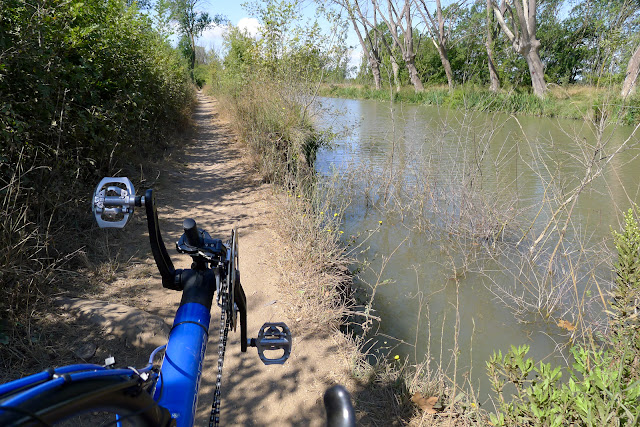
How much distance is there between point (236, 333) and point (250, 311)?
0.35 metres

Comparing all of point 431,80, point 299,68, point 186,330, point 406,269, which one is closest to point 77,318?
point 186,330

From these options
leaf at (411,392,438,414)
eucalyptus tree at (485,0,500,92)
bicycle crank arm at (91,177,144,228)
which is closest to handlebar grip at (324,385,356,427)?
bicycle crank arm at (91,177,144,228)

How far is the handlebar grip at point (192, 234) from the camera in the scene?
4.96 ft

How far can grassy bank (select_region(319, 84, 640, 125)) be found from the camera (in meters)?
4.03

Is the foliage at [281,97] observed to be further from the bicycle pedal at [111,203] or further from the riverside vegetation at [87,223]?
the bicycle pedal at [111,203]

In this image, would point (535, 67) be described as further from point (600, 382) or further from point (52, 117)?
point (600, 382)

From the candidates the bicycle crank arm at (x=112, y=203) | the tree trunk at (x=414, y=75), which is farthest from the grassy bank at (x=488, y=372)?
the tree trunk at (x=414, y=75)

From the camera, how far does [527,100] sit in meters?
20.0

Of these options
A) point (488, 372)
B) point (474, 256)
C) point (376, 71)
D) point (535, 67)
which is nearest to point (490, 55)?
point (535, 67)

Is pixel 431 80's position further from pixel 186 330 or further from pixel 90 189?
pixel 186 330

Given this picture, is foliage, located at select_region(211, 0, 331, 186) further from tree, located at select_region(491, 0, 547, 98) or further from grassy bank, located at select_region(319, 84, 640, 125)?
tree, located at select_region(491, 0, 547, 98)

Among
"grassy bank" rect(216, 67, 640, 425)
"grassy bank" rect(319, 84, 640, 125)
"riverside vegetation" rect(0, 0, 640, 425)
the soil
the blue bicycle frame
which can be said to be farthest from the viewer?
"grassy bank" rect(319, 84, 640, 125)

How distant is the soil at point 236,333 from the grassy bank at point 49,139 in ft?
1.15

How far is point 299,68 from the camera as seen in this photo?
8977mm
